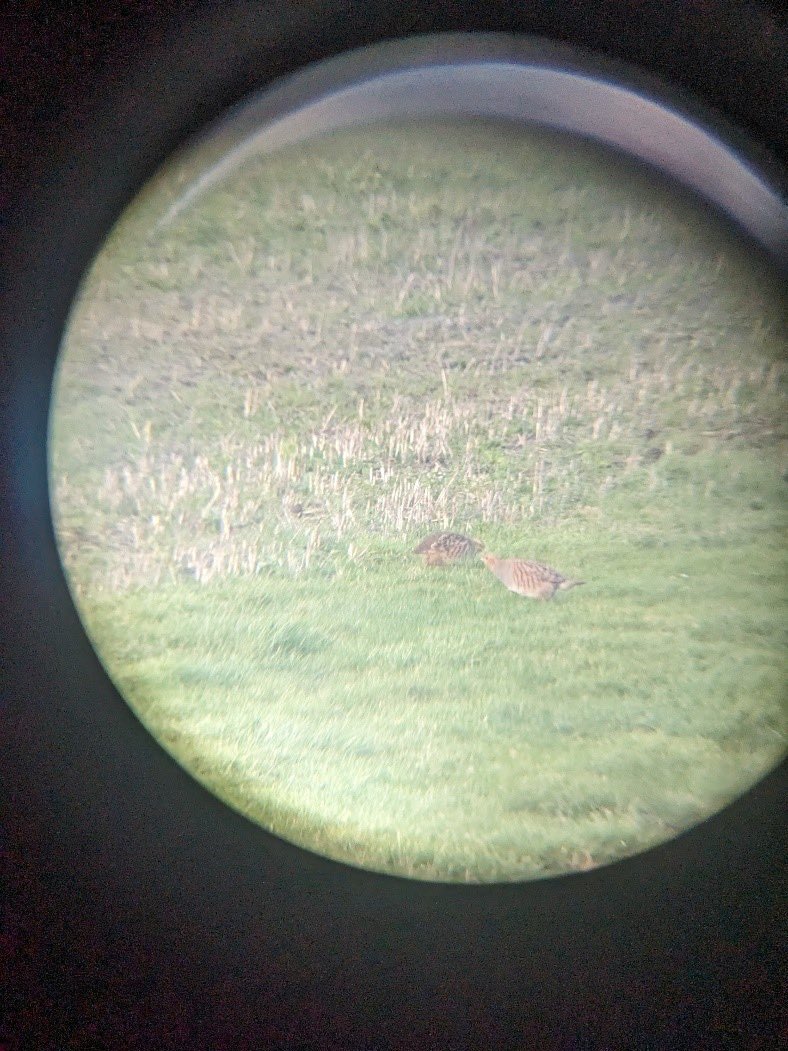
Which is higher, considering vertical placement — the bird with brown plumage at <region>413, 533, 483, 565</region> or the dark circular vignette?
the bird with brown plumage at <region>413, 533, 483, 565</region>

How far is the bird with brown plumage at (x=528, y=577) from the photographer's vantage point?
0.76 meters

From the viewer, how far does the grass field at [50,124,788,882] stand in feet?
2.27

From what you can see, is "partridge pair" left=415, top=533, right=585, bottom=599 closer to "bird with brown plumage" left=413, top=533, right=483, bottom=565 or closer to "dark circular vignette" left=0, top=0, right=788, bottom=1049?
"bird with brown plumage" left=413, top=533, right=483, bottom=565

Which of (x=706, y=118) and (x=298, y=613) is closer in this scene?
(x=706, y=118)

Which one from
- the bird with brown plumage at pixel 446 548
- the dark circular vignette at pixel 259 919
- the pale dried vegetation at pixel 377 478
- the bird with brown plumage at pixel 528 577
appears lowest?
the dark circular vignette at pixel 259 919

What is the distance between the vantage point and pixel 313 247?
27.5 inches

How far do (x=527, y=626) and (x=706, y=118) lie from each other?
43cm

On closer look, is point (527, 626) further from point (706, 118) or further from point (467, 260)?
point (706, 118)

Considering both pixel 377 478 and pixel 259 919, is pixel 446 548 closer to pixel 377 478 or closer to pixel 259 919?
pixel 377 478

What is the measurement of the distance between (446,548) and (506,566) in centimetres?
6

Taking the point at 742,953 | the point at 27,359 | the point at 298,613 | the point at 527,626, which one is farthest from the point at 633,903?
the point at 27,359

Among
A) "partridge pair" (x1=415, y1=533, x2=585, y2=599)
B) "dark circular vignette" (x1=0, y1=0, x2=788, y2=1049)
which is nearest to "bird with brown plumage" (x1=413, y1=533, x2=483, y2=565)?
"partridge pair" (x1=415, y1=533, x2=585, y2=599)

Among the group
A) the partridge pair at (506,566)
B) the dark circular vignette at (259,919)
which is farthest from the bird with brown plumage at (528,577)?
the dark circular vignette at (259,919)

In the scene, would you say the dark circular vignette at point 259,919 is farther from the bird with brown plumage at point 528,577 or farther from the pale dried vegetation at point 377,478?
the bird with brown plumage at point 528,577
